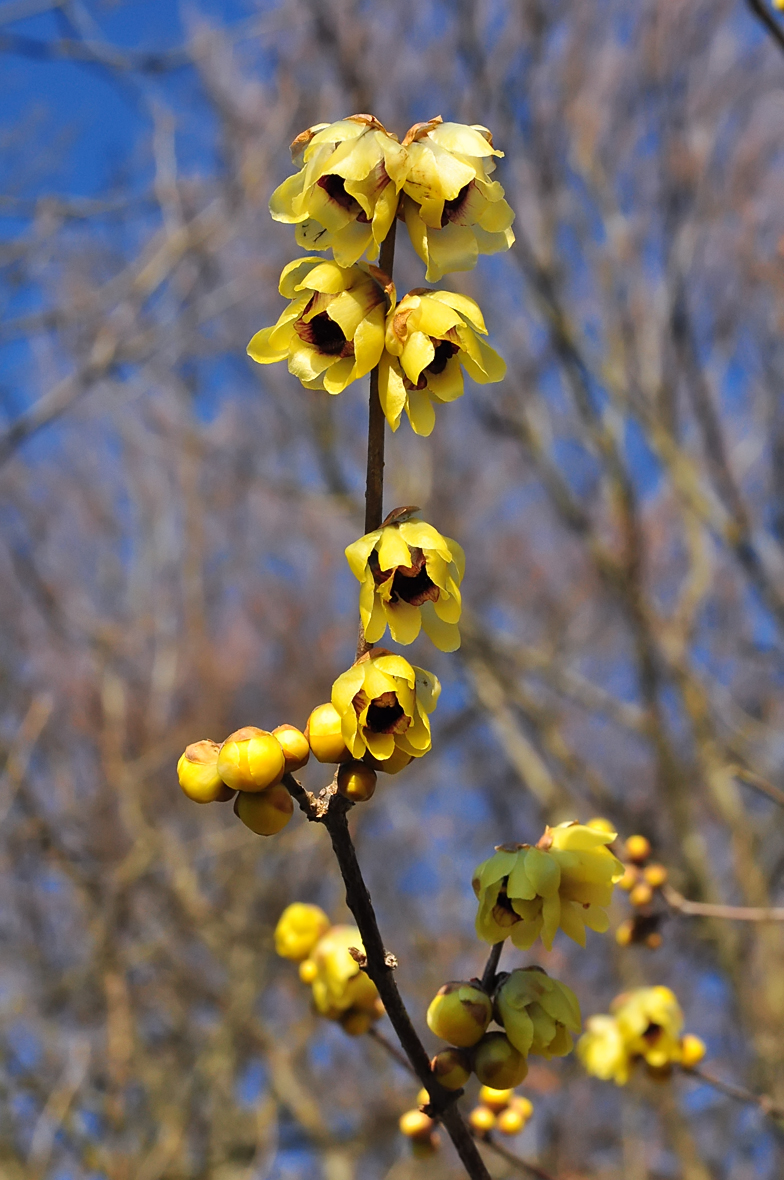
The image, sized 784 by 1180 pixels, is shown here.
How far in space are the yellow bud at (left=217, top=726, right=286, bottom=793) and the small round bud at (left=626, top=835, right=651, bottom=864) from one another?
61.5 inches

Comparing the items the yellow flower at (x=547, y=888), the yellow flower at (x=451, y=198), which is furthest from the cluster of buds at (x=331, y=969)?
the yellow flower at (x=451, y=198)

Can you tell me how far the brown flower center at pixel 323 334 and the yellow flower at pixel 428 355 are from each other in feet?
0.28

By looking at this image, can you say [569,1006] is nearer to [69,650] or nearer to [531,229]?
[531,229]

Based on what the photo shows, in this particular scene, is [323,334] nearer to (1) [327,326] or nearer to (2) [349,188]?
(1) [327,326]

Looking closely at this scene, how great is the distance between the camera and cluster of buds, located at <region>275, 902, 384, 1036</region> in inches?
60.1

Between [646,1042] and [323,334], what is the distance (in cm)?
176

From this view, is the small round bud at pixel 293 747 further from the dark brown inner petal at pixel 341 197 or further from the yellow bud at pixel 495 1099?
the yellow bud at pixel 495 1099

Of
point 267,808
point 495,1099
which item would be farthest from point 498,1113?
point 267,808

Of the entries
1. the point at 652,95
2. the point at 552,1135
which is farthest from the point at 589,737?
the point at 652,95

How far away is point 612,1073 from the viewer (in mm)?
2164

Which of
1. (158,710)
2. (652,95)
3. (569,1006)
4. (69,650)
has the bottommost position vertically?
(569,1006)

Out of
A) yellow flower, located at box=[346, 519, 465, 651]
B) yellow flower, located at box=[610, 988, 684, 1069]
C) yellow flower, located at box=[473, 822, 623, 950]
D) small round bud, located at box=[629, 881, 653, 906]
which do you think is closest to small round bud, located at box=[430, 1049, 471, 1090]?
yellow flower, located at box=[473, 822, 623, 950]

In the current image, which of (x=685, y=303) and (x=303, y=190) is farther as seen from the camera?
Result: (x=685, y=303)

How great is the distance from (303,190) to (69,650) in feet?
32.5
